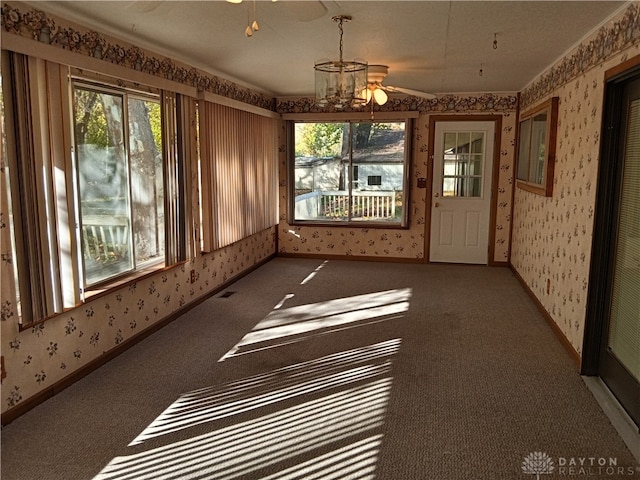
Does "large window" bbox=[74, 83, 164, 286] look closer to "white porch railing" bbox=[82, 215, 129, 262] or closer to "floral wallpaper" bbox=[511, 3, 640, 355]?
"white porch railing" bbox=[82, 215, 129, 262]

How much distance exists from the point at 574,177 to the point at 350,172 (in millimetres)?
3709

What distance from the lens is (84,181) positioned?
3.35m

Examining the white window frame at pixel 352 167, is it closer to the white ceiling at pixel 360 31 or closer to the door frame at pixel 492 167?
the door frame at pixel 492 167

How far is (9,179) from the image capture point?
2.61 metres

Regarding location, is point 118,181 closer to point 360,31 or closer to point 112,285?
point 112,285

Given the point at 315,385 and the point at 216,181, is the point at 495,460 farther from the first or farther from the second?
the point at 216,181

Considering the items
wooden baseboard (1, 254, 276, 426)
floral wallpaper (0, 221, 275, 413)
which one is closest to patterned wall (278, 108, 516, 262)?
floral wallpaper (0, 221, 275, 413)

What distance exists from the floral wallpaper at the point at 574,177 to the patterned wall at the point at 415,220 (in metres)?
1.59

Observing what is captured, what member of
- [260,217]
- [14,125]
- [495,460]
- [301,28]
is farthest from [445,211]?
[14,125]

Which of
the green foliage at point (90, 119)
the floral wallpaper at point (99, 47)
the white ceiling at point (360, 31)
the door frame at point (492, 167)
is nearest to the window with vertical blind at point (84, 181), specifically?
the green foliage at point (90, 119)

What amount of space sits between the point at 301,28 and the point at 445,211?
406 centimetres

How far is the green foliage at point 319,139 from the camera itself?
7082mm

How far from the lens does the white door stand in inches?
261

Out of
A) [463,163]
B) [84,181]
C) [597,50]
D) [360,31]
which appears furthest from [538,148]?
[84,181]
